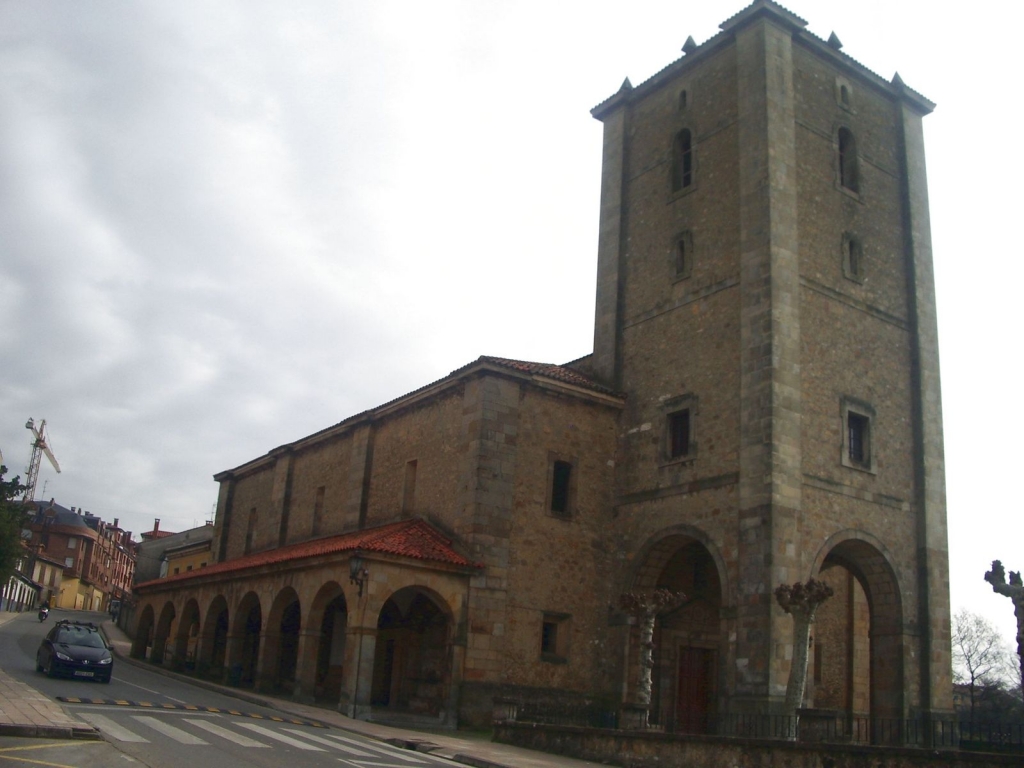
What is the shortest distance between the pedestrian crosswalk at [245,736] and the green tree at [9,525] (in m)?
22.6

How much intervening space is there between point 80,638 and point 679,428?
52.3 ft

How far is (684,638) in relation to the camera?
2516 centimetres

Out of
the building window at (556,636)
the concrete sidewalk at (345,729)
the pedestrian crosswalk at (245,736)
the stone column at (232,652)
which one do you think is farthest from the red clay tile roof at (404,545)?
the pedestrian crosswalk at (245,736)

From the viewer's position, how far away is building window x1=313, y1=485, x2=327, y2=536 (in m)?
Answer: 32.2

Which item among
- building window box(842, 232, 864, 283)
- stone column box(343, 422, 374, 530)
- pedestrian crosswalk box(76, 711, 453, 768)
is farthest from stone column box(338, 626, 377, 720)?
building window box(842, 232, 864, 283)

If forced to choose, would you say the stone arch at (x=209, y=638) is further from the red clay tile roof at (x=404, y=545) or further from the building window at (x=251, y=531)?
the red clay tile roof at (x=404, y=545)

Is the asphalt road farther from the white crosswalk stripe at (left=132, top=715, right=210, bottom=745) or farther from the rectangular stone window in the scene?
the rectangular stone window

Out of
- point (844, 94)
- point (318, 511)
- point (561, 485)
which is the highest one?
point (844, 94)

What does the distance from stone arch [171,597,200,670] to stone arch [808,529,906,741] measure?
2040 cm

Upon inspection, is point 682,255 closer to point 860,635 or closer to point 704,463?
point 704,463

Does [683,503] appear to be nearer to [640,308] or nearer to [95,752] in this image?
[640,308]

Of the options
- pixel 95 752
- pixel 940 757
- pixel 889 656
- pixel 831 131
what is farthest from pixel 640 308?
pixel 95 752


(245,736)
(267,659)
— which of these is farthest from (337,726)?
(267,659)

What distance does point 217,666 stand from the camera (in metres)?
33.5
